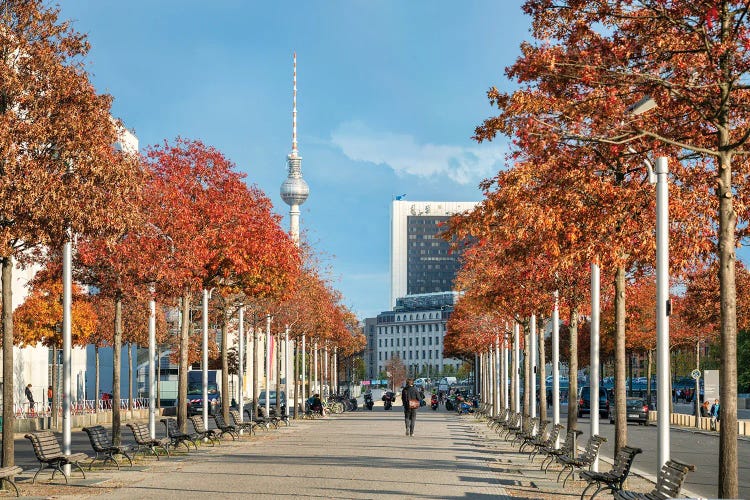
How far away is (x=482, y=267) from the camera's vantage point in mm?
45500

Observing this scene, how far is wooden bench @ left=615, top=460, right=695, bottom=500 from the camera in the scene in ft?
46.0

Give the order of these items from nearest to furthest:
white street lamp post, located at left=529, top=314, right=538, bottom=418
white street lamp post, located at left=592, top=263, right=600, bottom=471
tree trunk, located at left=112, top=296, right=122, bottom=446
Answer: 1. white street lamp post, located at left=592, top=263, right=600, bottom=471
2. tree trunk, located at left=112, top=296, right=122, bottom=446
3. white street lamp post, located at left=529, top=314, right=538, bottom=418

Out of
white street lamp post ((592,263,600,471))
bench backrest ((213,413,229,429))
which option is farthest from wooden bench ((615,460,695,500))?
bench backrest ((213,413,229,429))

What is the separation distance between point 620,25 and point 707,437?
32228 millimetres

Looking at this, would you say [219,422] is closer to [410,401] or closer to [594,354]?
[410,401]

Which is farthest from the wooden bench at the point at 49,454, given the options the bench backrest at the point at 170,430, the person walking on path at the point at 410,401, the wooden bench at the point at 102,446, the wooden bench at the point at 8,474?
the person walking on path at the point at 410,401

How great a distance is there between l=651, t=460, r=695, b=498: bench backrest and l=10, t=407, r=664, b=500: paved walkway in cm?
513

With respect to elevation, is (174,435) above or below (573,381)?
below

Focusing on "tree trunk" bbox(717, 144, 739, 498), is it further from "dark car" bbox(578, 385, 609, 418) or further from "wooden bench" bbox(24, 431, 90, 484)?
"dark car" bbox(578, 385, 609, 418)

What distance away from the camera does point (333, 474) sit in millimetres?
24359

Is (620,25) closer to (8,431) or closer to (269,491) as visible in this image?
(269,491)

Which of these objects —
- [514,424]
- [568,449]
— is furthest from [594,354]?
[514,424]

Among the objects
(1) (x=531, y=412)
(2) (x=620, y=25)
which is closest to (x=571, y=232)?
(2) (x=620, y=25)

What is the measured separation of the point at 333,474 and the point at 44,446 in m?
5.76
